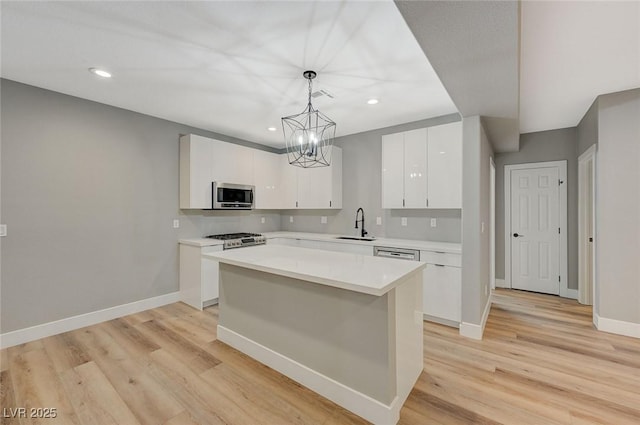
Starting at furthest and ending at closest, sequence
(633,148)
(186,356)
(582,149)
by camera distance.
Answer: (582,149)
(633,148)
(186,356)

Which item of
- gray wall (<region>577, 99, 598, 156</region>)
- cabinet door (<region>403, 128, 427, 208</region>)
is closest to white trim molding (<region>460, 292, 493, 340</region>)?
cabinet door (<region>403, 128, 427, 208</region>)

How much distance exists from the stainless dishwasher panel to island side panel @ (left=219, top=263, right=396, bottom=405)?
1.70 meters

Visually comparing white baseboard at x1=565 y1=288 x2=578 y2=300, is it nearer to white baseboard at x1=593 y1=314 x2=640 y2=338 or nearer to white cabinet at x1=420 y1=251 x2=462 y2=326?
white baseboard at x1=593 y1=314 x2=640 y2=338

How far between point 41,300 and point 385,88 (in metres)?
4.16

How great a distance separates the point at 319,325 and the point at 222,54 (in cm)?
222

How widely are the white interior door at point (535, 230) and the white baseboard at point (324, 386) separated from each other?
3.90 meters

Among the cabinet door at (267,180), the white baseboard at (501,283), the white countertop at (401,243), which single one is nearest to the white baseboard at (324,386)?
the white countertop at (401,243)

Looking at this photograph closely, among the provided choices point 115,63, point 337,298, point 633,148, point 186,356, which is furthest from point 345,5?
point 633,148

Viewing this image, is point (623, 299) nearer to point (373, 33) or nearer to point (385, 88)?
point (385, 88)

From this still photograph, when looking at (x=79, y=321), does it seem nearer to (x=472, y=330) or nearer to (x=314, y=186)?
(x=314, y=186)

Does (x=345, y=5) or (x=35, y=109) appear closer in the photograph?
(x=345, y=5)

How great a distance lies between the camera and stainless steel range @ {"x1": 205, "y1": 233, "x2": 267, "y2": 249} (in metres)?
3.94

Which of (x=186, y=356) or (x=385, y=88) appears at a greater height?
(x=385, y=88)

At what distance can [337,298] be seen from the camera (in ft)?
6.39
